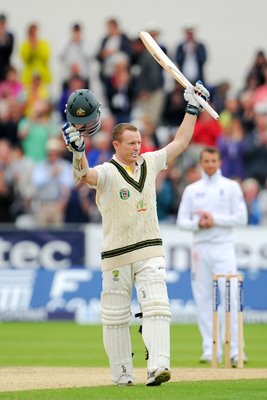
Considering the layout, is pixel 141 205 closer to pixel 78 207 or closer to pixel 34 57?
pixel 78 207

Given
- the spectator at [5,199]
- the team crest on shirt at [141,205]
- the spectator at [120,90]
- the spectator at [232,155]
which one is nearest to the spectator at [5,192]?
the spectator at [5,199]

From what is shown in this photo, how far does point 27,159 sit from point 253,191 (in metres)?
4.42

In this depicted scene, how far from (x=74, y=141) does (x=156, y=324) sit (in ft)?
5.53

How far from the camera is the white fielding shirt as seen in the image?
50.0ft

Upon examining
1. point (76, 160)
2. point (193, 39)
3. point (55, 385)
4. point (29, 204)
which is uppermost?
point (193, 39)

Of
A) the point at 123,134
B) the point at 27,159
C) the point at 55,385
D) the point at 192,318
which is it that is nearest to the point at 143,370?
the point at 55,385

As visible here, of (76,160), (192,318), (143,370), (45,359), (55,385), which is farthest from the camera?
(192,318)

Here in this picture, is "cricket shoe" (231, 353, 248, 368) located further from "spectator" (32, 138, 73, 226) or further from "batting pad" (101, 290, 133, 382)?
"spectator" (32, 138, 73, 226)

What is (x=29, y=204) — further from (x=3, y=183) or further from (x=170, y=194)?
(x=170, y=194)

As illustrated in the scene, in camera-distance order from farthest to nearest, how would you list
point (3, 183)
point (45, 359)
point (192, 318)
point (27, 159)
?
point (27, 159), point (3, 183), point (192, 318), point (45, 359)

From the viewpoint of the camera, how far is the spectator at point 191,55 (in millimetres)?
24859

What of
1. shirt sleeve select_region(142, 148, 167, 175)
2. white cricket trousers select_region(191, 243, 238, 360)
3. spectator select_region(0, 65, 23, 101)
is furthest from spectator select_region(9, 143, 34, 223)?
shirt sleeve select_region(142, 148, 167, 175)

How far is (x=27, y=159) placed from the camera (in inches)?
941

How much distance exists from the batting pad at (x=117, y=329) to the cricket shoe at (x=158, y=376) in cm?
33
